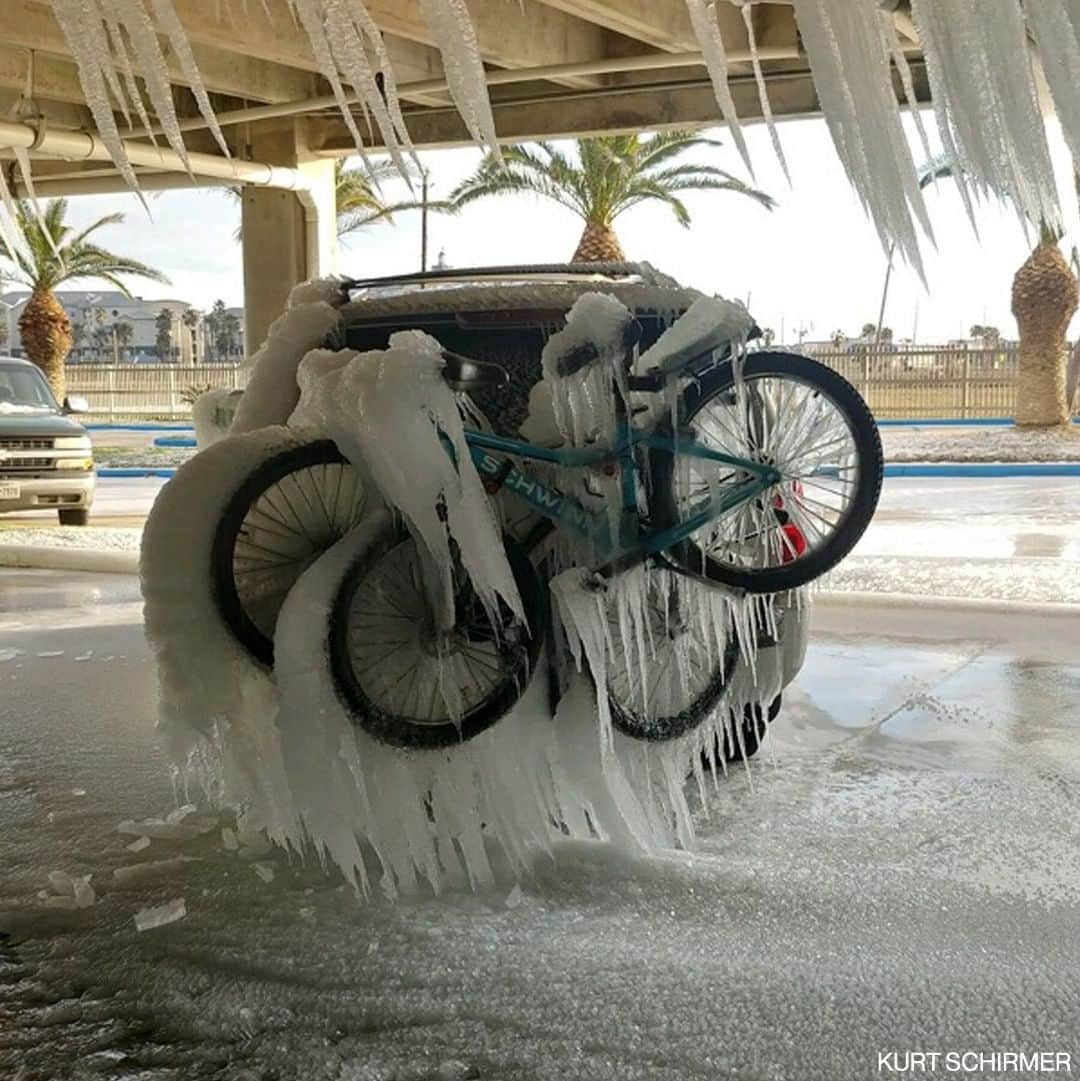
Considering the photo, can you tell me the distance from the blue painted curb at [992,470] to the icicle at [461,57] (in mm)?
16452

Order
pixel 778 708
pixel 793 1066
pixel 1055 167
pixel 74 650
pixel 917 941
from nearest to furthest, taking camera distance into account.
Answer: pixel 1055 167
pixel 793 1066
pixel 917 941
pixel 778 708
pixel 74 650

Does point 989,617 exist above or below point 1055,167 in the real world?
below

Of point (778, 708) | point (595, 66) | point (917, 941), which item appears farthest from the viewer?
point (595, 66)

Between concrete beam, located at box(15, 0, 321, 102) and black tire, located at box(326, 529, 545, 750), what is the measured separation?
5.14 metres

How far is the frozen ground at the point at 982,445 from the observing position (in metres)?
19.7

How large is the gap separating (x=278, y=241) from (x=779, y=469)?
26.5 feet

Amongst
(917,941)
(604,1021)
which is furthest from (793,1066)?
(917,941)

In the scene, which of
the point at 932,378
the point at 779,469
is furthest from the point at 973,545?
the point at 932,378

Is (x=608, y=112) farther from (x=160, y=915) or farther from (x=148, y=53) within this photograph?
(x=148, y=53)

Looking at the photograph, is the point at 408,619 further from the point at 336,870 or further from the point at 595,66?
the point at 595,66

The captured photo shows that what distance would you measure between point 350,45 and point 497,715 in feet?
6.17

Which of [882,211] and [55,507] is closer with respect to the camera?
[882,211]

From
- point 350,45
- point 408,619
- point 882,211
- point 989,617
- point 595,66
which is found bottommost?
point 989,617

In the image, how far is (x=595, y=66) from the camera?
832 centimetres
